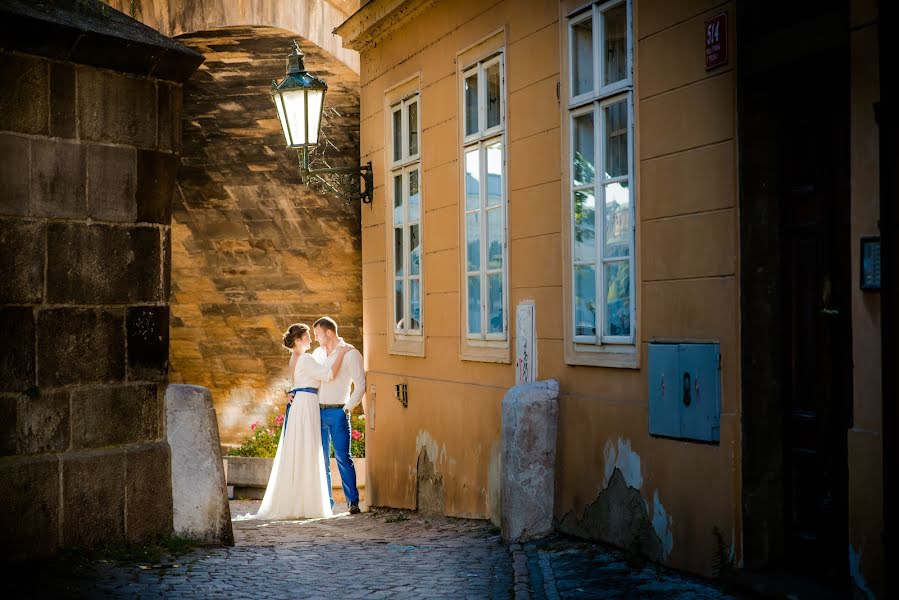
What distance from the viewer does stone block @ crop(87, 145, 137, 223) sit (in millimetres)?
7336

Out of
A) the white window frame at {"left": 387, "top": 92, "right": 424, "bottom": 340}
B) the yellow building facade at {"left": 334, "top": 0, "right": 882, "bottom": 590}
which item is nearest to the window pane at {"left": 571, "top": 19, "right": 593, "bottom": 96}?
the yellow building facade at {"left": 334, "top": 0, "right": 882, "bottom": 590}

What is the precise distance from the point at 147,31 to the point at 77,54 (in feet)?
1.95

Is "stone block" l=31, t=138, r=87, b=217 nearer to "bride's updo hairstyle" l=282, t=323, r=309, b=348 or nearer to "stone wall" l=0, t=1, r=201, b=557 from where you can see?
"stone wall" l=0, t=1, r=201, b=557

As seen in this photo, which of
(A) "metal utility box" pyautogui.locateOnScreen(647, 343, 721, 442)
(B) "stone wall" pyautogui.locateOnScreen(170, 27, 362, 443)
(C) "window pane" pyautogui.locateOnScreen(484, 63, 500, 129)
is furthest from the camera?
(B) "stone wall" pyautogui.locateOnScreen(170, 27, 362, 443)

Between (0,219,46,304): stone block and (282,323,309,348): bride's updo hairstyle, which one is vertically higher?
(0,219,46,304): stone block

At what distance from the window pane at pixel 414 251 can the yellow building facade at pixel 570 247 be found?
1.4 inches

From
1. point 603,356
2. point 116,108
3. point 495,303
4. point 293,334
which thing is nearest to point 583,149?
point 603,356

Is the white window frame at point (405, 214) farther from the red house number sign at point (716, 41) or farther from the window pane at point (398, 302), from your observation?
the red house number sign at point (716, 41)

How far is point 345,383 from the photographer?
12.0 m

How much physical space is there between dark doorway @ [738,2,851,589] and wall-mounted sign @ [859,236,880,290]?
644 mm

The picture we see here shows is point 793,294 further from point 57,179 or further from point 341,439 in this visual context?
point 341,439

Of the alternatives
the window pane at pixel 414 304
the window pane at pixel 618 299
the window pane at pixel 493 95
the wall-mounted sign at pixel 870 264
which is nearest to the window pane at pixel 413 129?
the window pane at pixel 414 304

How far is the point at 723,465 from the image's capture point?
635 centimetres

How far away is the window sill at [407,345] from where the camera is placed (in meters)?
11.3
